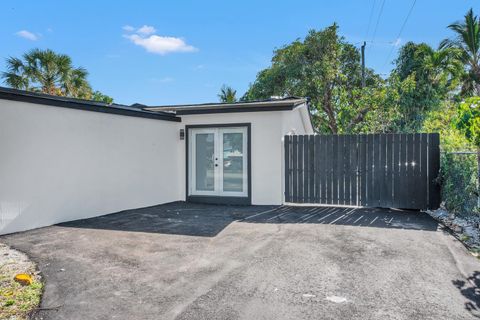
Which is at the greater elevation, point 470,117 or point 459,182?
point 470,117

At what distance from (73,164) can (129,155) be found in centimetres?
157

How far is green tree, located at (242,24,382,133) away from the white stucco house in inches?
291

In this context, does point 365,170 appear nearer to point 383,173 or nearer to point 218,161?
point 383,173

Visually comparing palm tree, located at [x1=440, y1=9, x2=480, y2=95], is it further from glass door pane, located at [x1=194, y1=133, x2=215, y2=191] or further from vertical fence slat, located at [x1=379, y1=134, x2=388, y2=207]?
glass door pane, located at [x1=194, y1=133, x2=215, y2=191]

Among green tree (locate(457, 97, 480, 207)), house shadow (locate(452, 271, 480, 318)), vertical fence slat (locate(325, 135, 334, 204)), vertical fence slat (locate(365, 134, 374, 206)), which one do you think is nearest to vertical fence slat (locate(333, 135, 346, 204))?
vertical fence slat (locate(325, 135, 334, 204))

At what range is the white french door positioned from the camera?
9.47 m

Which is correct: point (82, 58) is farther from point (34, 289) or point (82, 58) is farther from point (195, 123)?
point (34, 289)

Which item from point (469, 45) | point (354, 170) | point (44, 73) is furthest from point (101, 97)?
point (469, 45)

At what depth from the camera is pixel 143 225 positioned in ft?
→ 22.2

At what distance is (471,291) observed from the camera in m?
3.47

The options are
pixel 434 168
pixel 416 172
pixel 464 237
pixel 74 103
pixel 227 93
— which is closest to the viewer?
pixel 464 237

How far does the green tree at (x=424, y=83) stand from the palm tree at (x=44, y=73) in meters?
16.3

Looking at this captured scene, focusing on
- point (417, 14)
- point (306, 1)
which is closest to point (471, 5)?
point (417, 14)

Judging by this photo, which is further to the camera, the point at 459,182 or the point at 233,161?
the point at 233,161
